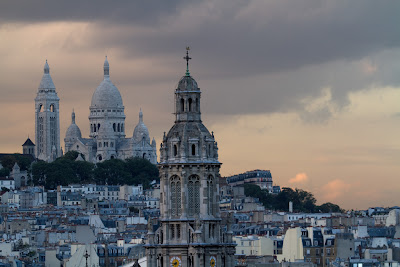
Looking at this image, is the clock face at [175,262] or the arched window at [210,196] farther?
the arched window at [210,196]

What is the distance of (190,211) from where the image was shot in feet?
156

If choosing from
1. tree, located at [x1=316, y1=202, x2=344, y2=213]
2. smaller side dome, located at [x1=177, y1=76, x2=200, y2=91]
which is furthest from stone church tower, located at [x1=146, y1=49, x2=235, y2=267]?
tree, located at [x1=316, y1=202, x2=344, y2=213]

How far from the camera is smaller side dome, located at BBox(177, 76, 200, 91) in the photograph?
160 feet

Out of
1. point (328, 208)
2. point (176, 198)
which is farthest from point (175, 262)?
point (328, 208)

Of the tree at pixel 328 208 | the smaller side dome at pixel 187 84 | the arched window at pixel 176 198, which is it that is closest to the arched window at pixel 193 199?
the arched window at pixel 176 198

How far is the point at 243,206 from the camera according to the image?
16600 centimetres

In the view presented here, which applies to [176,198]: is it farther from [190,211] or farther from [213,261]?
[213,261]

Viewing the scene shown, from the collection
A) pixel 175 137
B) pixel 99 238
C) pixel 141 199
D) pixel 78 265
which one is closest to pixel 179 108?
pixel 175 137

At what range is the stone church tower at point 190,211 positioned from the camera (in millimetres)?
47375

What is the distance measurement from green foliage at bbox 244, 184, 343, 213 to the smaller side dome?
129867mm

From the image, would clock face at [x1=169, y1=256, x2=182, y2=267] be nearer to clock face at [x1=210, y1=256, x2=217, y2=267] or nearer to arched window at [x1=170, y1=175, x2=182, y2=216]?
clock face at [x1=210, y1=256, x2=217, y2=267]

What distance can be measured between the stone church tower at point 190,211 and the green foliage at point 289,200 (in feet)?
429

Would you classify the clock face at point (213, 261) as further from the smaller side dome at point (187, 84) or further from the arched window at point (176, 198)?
the smaller side dome at point (187, 84)

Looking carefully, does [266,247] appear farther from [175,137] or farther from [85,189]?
[85,189]
